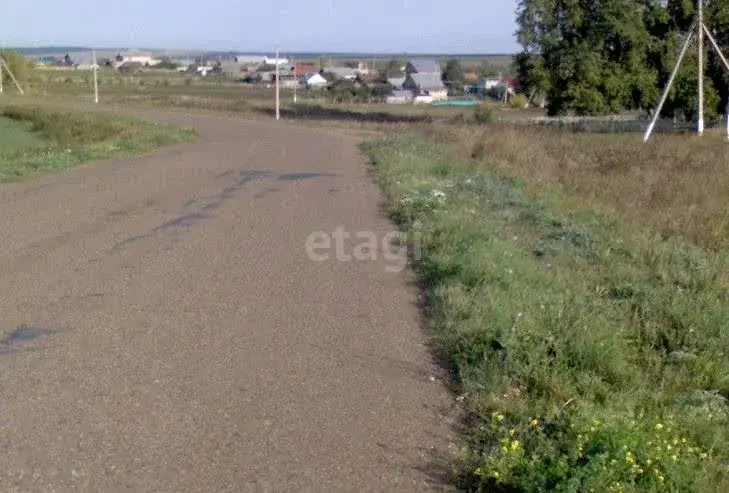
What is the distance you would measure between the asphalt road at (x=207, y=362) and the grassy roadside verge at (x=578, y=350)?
1.09ft

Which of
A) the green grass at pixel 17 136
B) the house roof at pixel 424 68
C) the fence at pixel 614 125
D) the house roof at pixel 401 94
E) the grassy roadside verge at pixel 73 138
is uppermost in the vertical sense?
the house roof at pixel 424 68

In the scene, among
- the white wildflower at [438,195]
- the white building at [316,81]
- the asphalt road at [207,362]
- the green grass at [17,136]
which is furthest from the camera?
the white building at [316,81]

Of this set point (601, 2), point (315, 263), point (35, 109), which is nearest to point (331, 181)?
point (315, 263)

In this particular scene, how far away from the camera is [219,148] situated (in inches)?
1195

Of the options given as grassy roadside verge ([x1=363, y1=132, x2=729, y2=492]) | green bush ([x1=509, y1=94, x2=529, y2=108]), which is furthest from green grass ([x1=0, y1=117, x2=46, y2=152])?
green bush ([x1=509, y1=94, x2=529, y2=108])

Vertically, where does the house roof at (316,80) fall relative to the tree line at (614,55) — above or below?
below

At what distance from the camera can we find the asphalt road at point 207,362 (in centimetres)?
509

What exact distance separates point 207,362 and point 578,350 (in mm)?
2636

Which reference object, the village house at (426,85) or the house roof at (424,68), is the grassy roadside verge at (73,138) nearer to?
the village house at (426,85)

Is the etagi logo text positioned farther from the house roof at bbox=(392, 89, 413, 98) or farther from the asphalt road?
the house roof at bbox=(392, 89, 413, 98)

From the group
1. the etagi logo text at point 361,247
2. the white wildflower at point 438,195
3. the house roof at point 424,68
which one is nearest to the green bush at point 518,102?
the house roof at point 424,68

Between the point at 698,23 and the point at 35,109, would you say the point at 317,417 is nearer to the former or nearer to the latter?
the point at 698,23

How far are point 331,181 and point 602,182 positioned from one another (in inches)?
262

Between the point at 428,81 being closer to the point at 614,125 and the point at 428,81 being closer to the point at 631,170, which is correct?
the point at 614,125
